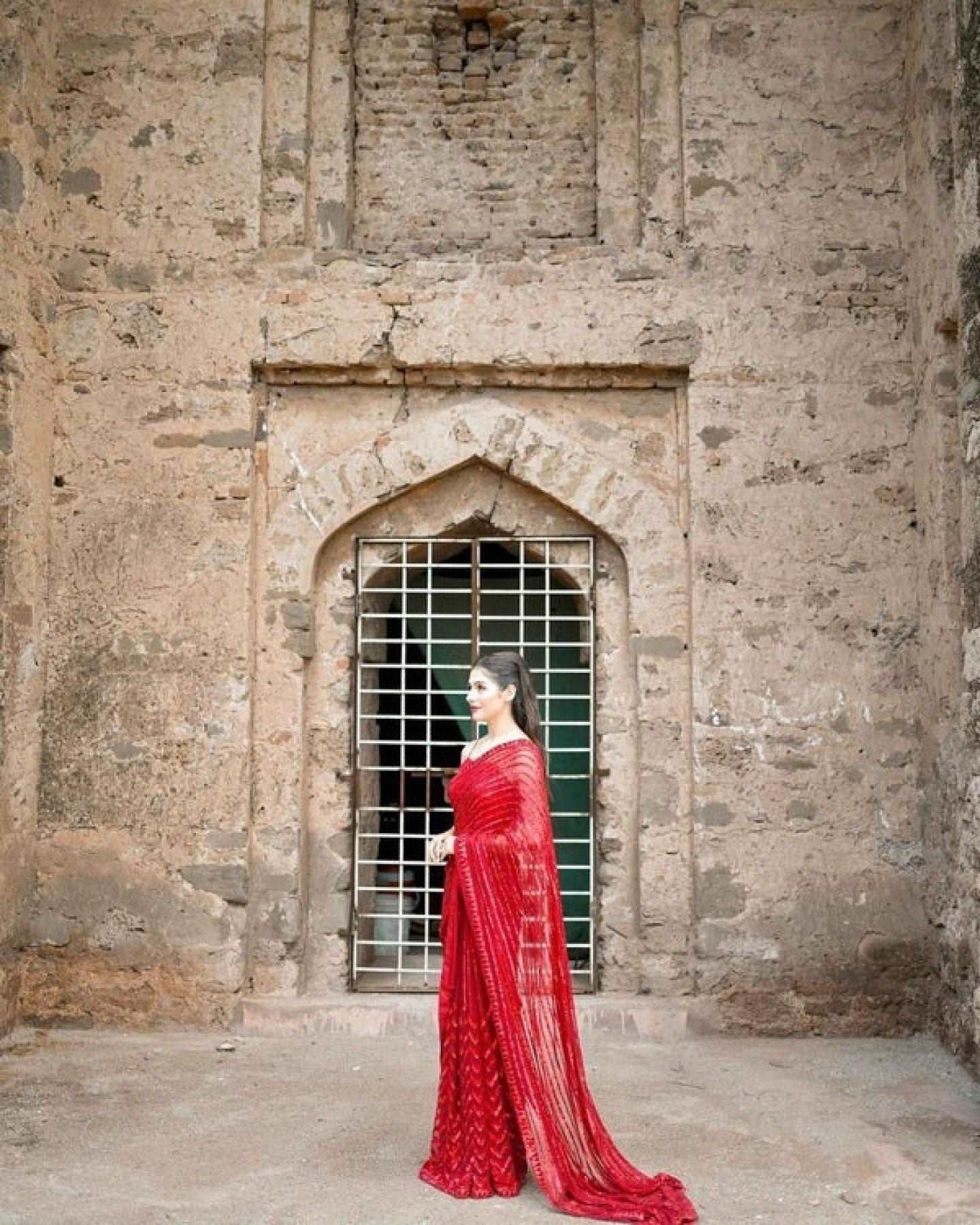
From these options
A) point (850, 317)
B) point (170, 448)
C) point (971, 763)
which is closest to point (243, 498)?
point (170, 448)

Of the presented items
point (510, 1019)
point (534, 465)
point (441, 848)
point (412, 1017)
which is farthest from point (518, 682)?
point (412, 1017)

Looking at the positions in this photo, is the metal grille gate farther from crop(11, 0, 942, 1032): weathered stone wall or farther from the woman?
the woman

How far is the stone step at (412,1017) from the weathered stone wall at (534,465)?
4.3 inches

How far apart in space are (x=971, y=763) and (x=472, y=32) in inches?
174

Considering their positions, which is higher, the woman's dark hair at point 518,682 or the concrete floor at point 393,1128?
the woman's dark hair at point 518,682

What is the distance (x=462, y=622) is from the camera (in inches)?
251

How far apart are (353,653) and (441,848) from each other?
2283 mm

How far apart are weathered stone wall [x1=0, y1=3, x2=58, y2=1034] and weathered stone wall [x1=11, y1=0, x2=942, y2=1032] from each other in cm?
11

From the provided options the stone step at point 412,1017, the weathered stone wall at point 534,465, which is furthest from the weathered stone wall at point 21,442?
the stone step at point 412,1017

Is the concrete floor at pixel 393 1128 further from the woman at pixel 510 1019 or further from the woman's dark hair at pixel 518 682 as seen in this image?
the woman's dark hair at pixel 518 682

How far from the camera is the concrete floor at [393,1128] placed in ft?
12.7

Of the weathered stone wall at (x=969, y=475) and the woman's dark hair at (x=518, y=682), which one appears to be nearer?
the woman's dark hair at (x=518, y=682)

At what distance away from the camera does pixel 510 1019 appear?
12.6 ft

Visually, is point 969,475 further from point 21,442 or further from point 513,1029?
point 21,442
